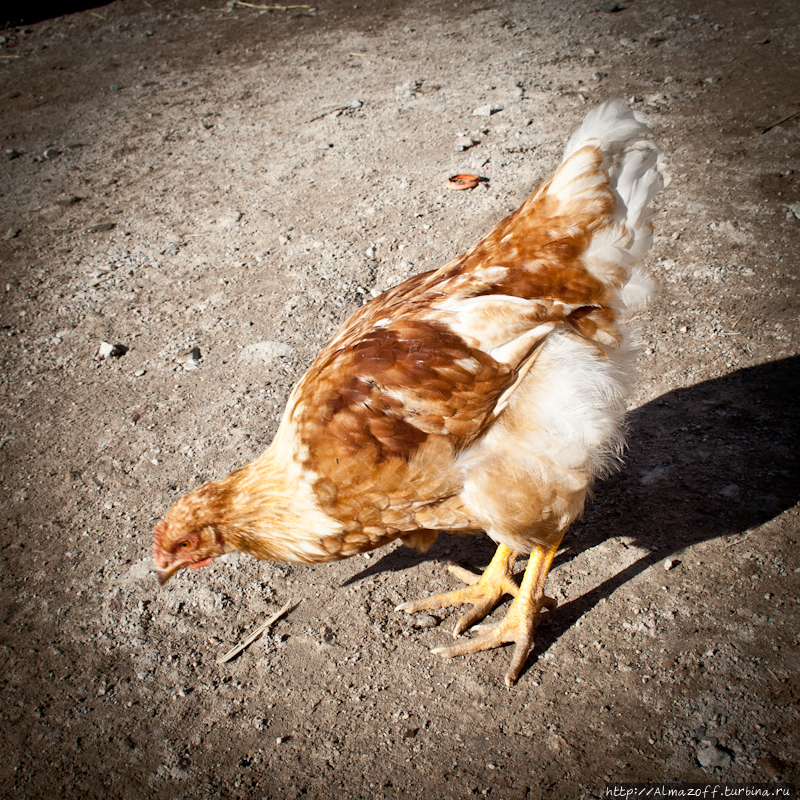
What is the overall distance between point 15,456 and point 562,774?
9.52ft

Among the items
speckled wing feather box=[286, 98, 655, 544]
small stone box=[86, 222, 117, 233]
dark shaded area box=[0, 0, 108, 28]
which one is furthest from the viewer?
dark shaded area box=[0, 0, 108, 28]

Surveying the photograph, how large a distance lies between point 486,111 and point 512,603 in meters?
4.22

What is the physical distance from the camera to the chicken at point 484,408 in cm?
193

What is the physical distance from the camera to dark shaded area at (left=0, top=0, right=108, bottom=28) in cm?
775

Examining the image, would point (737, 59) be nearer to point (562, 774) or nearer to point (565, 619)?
point (565, 619)

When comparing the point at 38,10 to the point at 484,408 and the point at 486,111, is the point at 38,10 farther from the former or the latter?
the point at 484,408

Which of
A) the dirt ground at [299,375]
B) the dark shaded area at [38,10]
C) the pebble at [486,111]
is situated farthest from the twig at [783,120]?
the dark shaded area at [38,10]

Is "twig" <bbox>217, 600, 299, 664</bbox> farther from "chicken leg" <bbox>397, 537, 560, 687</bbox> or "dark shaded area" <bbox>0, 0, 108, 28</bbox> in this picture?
"dark shaded area" <bbox>0, 0, 108, 28</bbox>

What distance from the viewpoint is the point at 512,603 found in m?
2.31

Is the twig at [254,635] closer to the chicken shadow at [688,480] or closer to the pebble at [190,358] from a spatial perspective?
the chicken shadow at [688,480]

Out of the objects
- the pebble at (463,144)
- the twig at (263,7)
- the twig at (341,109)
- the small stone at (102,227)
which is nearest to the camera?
the small stone at (102,227)

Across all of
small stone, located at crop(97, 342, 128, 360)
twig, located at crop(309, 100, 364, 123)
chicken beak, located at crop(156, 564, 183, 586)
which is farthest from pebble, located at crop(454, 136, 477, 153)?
chicken beak, located at crop(156, 564, 183, 586)

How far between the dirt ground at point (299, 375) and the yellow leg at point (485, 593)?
7 centimetres

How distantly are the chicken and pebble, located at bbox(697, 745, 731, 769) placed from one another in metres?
0.59
